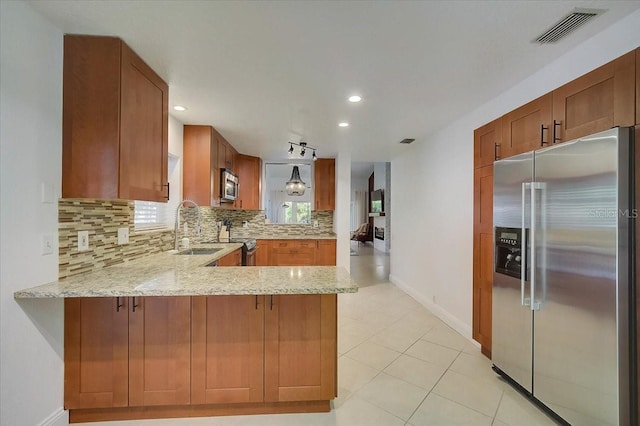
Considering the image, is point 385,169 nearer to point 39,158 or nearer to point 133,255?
point 133,255

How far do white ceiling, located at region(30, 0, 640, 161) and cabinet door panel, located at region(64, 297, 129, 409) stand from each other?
1646 millimetres

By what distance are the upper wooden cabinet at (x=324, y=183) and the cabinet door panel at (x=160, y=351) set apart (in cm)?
385

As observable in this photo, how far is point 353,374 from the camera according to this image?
2348 mm

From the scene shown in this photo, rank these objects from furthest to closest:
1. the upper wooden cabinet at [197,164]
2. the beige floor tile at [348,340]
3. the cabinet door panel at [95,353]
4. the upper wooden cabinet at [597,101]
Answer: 1. the upper wooden cabinet at [197,164]
2. the beige floor tile at [348,340]
3. the cabinet door panel at [95,353]
4. the upper wooden cabinet at [597,101]

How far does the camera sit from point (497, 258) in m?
2.31

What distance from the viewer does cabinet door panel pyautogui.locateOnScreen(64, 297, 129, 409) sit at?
1742 millimetres

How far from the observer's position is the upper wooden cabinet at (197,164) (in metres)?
3.42

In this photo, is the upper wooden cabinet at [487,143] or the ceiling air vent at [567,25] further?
the upper wooden cabinet at [487,143]

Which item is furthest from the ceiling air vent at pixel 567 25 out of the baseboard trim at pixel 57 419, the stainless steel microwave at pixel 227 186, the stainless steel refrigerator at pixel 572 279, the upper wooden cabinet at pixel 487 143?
the baseboard trim at pixel 57 419

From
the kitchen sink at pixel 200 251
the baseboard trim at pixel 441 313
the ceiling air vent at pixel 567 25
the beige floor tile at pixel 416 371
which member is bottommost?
the beige floor tile at pixel 416 371

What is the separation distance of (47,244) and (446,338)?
344 cm

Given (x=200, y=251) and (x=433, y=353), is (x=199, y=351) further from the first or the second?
(x=433, y=353)

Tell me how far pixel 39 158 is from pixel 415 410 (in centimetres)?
276

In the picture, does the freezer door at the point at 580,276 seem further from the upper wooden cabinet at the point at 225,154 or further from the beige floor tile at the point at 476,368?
the upper wooden cabinet at the point at 225,154
